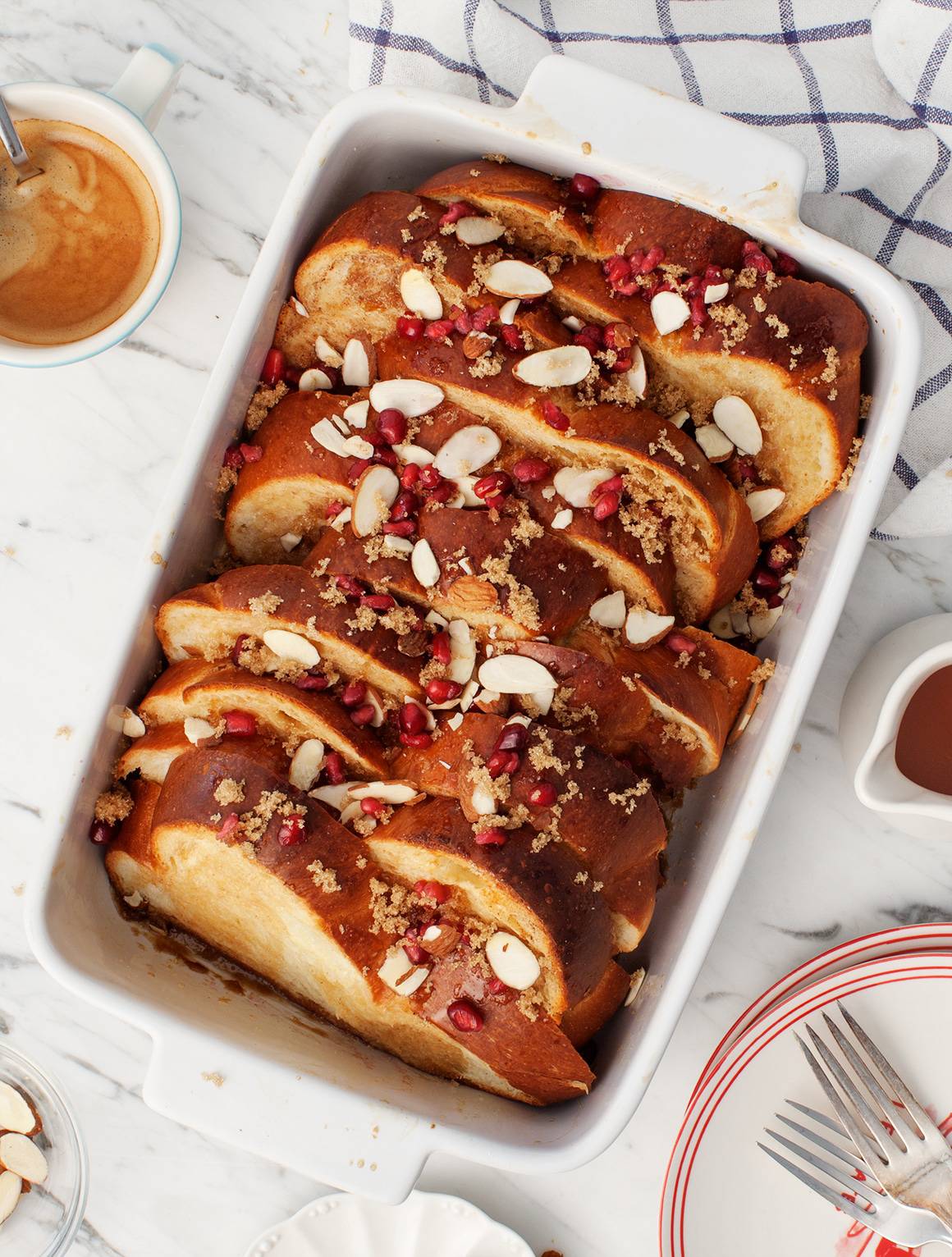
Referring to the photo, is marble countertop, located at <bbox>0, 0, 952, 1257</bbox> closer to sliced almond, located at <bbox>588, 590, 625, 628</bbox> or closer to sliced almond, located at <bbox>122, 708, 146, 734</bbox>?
sliced almond, located at <bbox>122, 708, 146, 734</bbox>

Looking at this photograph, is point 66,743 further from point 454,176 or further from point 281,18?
point 281,18

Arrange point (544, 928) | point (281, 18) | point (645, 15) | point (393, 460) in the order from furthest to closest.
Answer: point (281, 18), point (645, 15), point (393, 460), point (544, 928)

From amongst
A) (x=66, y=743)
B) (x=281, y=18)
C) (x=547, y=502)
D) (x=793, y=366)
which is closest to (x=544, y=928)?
(x=547, y=502)

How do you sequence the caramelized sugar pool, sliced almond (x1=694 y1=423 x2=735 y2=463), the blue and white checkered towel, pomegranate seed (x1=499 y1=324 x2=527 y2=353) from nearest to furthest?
pomegranate seed (x1=499 y1=324 x2=527 y2=353) < sliced almond (x1=694 y1=423 x2=735 y2=463) < the blue and white checkered towel < the caramelized sugar pool

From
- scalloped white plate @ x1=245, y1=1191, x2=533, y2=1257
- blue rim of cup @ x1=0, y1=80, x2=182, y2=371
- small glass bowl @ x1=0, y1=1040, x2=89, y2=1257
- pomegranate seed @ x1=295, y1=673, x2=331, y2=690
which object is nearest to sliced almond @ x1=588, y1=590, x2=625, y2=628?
pomegranate seed @ x1=295, y1=673, x2=331, y2=690

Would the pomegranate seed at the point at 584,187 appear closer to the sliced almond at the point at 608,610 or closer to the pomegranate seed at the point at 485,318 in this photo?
the pomegranate seed at the point at 485,318

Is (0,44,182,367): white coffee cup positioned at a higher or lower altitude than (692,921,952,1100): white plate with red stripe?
higher
